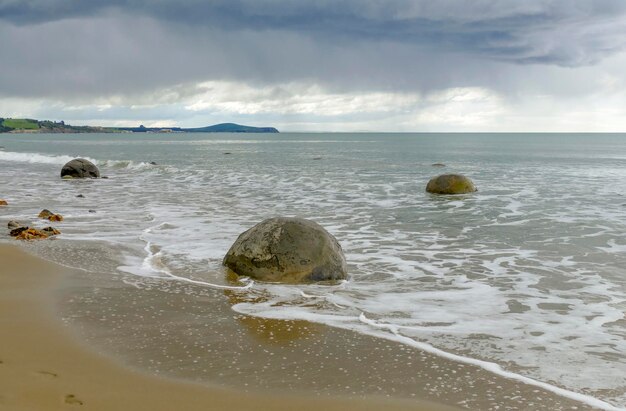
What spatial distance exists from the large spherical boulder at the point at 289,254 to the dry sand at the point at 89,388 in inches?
137

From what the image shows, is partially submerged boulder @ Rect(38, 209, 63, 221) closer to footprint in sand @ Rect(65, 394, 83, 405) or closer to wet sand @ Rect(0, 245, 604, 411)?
wet sand @ Rect(0, 245, 604, 411)

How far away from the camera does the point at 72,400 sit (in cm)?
465

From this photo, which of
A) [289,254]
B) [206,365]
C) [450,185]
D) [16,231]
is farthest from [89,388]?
[450,185]

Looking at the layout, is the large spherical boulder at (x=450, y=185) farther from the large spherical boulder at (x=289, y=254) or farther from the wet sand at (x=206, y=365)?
the wet sand at (x=206, y=365)

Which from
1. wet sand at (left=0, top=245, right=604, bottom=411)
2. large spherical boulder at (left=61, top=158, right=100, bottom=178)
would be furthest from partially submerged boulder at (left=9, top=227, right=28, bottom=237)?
→ large spherical boulder at (left=61, top=158, right=100, bottom=178)

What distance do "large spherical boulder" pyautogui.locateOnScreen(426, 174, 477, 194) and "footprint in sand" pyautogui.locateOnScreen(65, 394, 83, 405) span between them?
20.6 meters

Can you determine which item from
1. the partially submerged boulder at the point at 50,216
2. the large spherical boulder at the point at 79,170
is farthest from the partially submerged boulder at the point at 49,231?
the large spherical boulder at the point at 79,170

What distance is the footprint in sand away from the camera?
181 inches

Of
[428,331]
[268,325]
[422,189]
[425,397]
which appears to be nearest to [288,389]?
[425,397]

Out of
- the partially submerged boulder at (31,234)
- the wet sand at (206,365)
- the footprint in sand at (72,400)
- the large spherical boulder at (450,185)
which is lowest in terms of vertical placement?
the wet sand at (206,365)

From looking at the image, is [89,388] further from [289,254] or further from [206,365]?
[289,254]

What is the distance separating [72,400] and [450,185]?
20.9 m

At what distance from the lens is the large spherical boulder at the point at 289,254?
9.12 metres

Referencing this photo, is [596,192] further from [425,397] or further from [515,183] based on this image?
[425,397]
